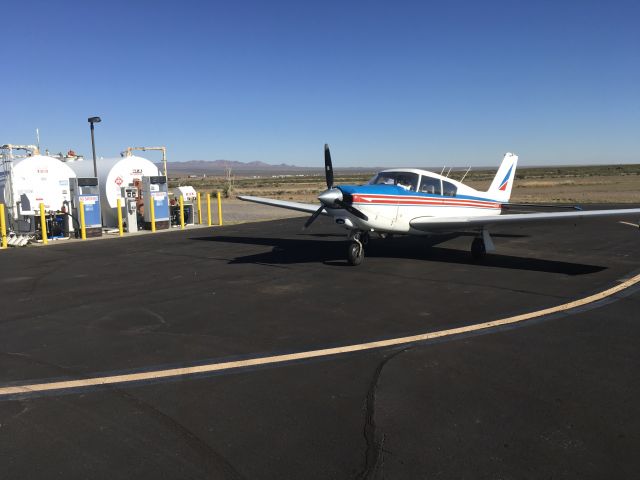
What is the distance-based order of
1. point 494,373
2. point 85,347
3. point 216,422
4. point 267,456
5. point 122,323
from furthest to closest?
point 122,323 < point 85,347 < point 494,373 < point 216,422 < point 267,456

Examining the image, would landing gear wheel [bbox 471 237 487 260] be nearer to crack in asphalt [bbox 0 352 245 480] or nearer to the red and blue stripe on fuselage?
the red and blue stripe on fuselage

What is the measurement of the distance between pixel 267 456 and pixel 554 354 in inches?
150

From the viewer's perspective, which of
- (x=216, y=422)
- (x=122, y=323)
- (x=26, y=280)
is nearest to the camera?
(x=216, y=422)

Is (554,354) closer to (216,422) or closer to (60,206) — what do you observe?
(216,422)

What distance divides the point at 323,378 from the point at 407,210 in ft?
25.1

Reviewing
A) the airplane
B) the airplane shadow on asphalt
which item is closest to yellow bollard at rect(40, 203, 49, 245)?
the airplane shadow on asphalt

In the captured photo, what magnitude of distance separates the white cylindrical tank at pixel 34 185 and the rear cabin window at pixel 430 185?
1486 cm

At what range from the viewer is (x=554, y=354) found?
5.78 m

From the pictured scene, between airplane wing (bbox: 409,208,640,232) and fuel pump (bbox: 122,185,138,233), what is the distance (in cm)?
1361

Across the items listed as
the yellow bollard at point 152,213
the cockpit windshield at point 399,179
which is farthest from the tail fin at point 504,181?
the yellow bollard at point 152,213

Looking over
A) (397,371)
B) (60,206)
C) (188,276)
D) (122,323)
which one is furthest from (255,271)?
(60,206)

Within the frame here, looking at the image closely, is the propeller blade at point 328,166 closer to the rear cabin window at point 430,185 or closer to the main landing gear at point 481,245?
the rear cabin window at point 430,185

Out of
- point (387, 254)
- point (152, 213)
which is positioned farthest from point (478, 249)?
point (152, 213)

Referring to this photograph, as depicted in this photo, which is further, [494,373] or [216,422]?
[494,373]
